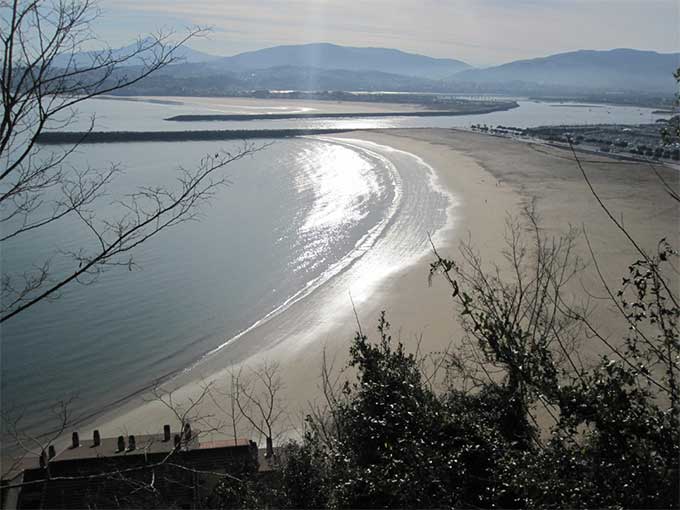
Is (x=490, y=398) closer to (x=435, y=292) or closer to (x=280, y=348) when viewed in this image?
(x=280, y=348)

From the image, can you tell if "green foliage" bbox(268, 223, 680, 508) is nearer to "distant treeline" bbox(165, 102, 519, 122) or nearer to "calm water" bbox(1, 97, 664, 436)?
"calm water" bbox(1, 97, 664, 436)

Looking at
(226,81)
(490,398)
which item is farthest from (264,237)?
(226,81)

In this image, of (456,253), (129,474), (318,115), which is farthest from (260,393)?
(318,115)

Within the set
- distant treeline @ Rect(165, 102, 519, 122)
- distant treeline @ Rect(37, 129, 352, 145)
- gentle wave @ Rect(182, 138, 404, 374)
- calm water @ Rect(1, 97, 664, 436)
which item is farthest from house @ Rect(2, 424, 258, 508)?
distant treeline @ Rect(165, 102, 519, 122)

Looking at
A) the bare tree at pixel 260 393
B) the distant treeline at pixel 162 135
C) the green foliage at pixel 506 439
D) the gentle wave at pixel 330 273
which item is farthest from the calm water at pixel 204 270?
the distant treeline at pixel 162 135

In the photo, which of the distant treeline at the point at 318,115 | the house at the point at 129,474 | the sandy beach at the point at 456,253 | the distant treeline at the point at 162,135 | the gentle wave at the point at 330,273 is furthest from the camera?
the distant treeline at the point at 318,115

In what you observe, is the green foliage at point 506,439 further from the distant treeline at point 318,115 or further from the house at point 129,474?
the distant treeline at point 318,115

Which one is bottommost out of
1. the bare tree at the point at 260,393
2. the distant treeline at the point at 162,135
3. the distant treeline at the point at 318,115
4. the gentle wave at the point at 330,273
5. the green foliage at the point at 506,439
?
the bare tree at the point at 260,393
